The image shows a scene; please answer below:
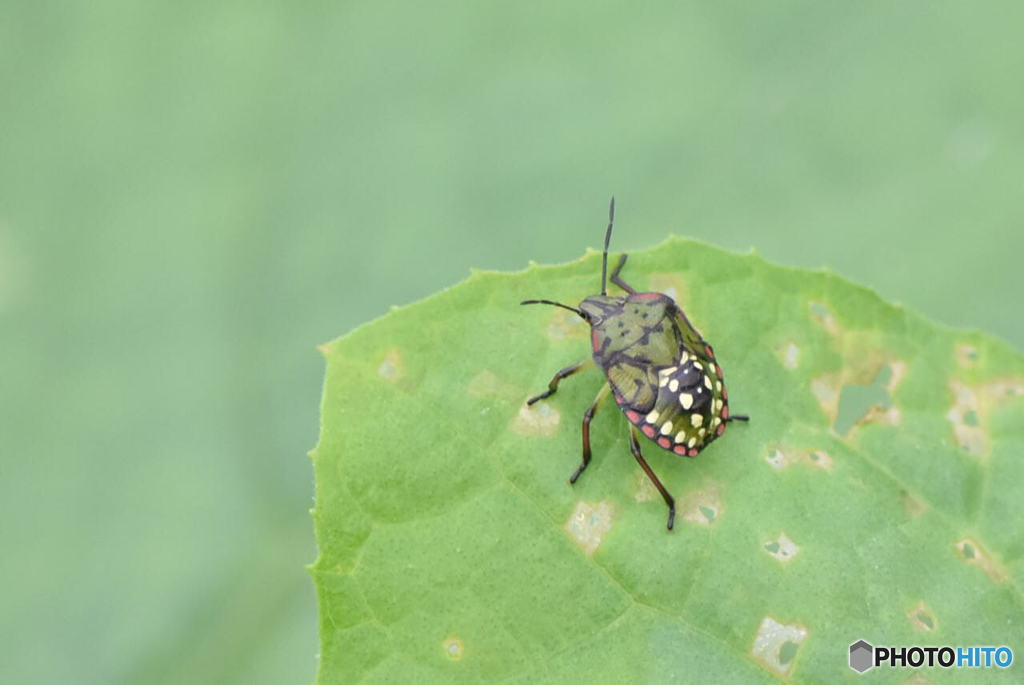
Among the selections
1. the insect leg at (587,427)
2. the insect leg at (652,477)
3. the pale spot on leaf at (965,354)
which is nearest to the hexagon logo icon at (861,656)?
the insect leg at (652,477)

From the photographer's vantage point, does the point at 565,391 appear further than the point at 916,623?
Yes

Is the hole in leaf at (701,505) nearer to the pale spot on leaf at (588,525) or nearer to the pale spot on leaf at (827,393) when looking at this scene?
the pale spot on leaf at (588,525)

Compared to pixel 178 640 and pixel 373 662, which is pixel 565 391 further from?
pixel 178 640

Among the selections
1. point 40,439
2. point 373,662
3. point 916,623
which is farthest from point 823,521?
point 40,439

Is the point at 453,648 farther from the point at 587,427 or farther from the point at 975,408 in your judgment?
the point at 975,408

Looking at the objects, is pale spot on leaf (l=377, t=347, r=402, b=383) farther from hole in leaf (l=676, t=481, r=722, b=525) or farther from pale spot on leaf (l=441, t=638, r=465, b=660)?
hole in leaf (l=676, t=481, r=722, b=525)

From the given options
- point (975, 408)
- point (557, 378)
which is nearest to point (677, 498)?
point (557, 378)
